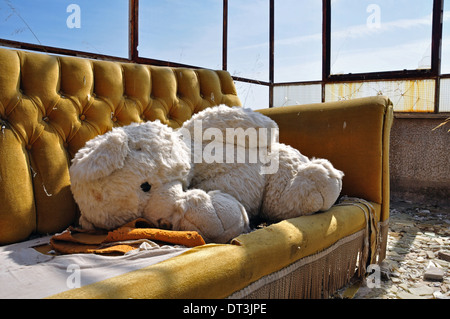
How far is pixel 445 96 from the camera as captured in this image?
9.27 ft

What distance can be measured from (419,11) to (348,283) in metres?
2.72

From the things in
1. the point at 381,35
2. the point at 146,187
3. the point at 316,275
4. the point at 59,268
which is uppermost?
the point at 381,35

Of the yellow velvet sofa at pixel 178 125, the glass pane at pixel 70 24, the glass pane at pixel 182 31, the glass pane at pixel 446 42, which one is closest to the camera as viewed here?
the yellow velvet sofa at pixel 178 125

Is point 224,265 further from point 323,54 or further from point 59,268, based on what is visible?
point 323,54

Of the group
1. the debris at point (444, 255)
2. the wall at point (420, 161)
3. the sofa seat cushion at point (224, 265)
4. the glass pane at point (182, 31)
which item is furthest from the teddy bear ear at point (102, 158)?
the wall at point (420, 161)

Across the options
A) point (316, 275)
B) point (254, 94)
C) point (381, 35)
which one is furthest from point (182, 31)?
point (316, 275)

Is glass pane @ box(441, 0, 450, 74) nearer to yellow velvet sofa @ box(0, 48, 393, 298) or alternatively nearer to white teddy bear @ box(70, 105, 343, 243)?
yellow velvet sofa @ box(0, 48, 393, 298)

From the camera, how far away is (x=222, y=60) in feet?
9.59

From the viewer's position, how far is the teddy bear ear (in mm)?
917

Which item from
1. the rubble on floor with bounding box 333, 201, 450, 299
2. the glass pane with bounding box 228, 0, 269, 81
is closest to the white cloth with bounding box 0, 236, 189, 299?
the rubble on floor with bounding box 333, 201, 450, 299

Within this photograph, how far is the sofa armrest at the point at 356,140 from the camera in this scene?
1.40 metres

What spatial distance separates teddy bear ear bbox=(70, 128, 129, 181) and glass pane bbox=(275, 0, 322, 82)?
2.85 meters

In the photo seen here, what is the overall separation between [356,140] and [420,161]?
6.23 feet

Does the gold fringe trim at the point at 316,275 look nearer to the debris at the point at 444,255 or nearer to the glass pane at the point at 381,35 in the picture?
the debris at the point at 444,255
